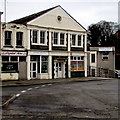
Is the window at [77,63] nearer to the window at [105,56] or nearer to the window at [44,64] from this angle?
the window at [44,64]

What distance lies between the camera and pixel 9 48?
85.7 feet

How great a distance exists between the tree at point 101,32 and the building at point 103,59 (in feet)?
81.0

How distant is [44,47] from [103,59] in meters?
A: 16.5

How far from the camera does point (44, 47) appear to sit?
28.8m

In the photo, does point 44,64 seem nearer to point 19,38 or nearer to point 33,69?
point 33,69

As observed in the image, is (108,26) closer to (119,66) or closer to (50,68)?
(119,66)

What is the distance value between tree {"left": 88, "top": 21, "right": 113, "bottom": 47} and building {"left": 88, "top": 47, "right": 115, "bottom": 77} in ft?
81.0

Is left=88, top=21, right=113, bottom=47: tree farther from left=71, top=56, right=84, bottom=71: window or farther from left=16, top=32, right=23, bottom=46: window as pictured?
left=16, top=32, right=23, bottom=46: window

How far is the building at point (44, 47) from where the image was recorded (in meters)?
26.3

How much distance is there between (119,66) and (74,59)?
3498cm

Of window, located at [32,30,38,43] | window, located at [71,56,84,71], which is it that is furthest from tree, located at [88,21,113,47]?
window, located at [32,30,38,43]

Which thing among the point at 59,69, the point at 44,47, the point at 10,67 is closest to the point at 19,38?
the point at 44,47

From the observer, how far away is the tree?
2645 inches

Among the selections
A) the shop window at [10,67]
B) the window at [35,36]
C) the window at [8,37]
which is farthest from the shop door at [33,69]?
the window at [8,37]
